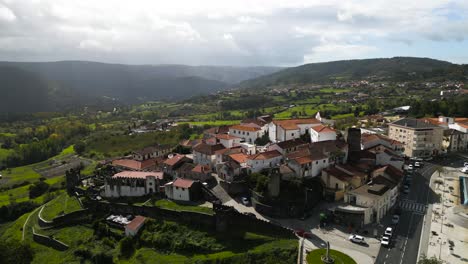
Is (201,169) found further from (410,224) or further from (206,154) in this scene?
(410,224)

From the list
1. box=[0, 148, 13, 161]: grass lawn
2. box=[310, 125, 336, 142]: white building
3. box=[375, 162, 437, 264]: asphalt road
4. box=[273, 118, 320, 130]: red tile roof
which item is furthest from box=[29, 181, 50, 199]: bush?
box=[375, 162, 437, 264]: asphalt road

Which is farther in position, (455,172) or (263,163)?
(455,172)

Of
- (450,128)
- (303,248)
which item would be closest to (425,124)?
(450,128)

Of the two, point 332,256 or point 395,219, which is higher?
point 395,219

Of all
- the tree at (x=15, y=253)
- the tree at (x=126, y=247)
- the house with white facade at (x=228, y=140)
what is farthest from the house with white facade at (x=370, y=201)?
the tree at (x=15, y=253)

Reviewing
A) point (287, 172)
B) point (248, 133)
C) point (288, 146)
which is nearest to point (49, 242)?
point (287, 172)

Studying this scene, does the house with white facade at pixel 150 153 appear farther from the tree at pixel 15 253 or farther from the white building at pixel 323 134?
the white building at pixel 323 134

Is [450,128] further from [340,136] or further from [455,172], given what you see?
[340,136]
